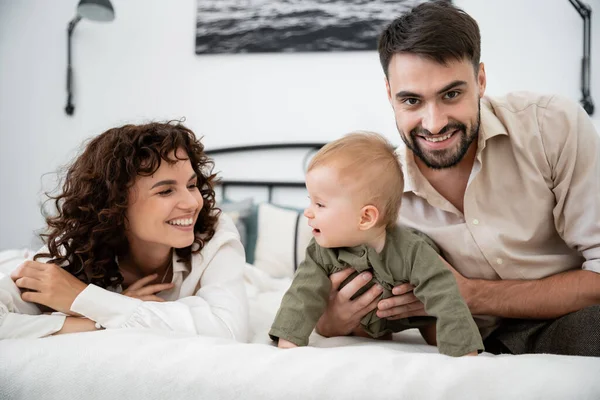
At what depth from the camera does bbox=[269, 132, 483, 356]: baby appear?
3.58 feet

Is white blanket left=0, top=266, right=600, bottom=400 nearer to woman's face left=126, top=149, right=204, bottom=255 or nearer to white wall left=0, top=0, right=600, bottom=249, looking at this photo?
woman's face left=126, top=149, right=204, bottom=255

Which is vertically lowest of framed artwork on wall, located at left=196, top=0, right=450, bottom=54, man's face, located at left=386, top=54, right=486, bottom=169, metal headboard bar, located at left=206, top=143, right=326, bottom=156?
metal headboard bar, located at left=206, top=143, right=326, bottom=156

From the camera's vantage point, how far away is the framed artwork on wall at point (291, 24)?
9.01 ft

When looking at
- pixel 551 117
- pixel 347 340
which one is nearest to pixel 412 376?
pixel 347 340

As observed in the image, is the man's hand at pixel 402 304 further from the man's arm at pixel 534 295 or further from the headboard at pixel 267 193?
the headboard at pixel 267 193

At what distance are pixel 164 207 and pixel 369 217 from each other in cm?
54

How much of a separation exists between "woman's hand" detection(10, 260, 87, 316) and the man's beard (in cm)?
91

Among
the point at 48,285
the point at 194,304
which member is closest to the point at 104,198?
the point at 48,285

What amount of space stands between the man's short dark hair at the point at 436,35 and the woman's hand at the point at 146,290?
846 mm

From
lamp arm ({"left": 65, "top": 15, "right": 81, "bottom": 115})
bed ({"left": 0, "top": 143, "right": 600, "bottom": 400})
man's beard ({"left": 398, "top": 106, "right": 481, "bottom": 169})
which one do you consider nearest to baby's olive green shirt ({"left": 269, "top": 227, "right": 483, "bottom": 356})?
bed ({"left": 0, "top": 143, "right": 600, "bottom": 400})

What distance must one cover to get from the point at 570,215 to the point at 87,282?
125 cm

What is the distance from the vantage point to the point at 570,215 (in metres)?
1.25

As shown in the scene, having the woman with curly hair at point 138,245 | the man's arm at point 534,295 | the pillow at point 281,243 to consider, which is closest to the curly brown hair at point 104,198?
the woman with curly hair at point 138,245

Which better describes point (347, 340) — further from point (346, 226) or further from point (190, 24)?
point (190, 24)
